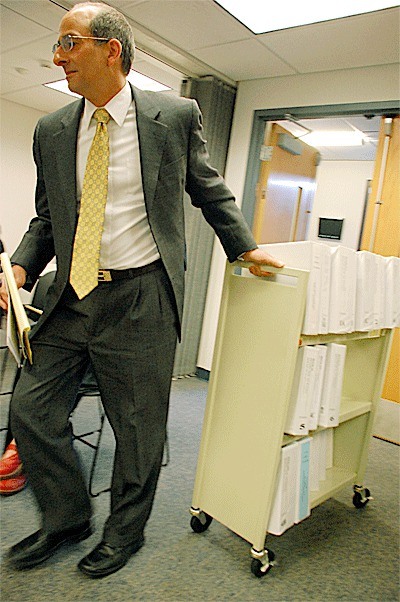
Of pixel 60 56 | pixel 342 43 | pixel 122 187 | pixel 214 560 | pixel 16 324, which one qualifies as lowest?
pixel 214 560

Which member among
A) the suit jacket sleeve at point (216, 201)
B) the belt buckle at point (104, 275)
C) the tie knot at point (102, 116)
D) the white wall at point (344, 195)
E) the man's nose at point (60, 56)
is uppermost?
the white wall at point (344, 195)

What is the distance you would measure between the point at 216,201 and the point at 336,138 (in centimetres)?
385

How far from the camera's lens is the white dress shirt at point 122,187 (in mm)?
1347

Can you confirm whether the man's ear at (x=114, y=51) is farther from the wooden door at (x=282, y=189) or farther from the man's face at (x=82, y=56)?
the wooden door at (x=282, y=189)

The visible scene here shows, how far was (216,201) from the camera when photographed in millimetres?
1475

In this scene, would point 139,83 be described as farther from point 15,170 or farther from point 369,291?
point 369,291

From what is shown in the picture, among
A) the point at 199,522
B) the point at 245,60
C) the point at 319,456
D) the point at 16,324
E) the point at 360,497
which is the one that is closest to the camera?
the point at 16,324

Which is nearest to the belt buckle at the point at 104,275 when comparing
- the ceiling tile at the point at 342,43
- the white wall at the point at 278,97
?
the ceiling tile at the point at 342,43

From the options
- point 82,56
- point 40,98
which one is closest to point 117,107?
point 82,56

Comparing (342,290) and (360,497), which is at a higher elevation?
(342,290)

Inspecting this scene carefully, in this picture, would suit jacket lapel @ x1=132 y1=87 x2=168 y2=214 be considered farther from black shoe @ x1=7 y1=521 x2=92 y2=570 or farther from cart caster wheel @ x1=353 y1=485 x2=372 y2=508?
cart caster wheel @ x1=353 y1=485 x2=372 y2=508

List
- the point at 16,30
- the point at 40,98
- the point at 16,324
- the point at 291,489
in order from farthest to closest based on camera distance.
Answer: the point at 40,98
the point at 16,30
the point at 291,489
the point at 16,324

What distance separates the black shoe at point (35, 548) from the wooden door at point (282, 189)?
267 cm

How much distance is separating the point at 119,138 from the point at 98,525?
1.31 meters
